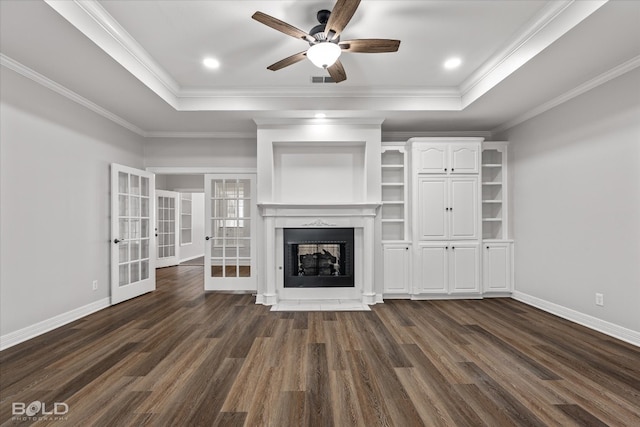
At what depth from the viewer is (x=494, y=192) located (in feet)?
16.1

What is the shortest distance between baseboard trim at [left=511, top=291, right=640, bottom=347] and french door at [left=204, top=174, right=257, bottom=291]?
4.10 m

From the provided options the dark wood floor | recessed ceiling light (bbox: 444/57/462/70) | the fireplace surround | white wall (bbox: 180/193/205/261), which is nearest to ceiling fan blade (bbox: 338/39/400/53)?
recessed ceiling light (bbox: 444/57/462/70)

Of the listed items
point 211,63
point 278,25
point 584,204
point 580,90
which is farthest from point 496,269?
point 211,63

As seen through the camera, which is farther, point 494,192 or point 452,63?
point 494,192

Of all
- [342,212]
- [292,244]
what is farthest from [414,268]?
[292,244]

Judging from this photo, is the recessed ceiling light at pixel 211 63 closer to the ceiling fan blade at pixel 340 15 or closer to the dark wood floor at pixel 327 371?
the ceiling fan blade at pixel 340 15

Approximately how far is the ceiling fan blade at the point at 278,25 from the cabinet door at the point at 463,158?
2924 millimetres

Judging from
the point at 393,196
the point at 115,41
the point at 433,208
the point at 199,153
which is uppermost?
the point at 115,41

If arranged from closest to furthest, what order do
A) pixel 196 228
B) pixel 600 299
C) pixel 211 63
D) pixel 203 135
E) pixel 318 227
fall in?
pixel 600 299 < pixel 211 63 < pixel 318 227 < pixel 203 135 < pixel 196 228

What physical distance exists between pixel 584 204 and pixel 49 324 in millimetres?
6076

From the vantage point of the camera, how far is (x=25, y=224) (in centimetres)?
303

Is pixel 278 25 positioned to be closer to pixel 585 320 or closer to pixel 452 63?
pixel 452 63

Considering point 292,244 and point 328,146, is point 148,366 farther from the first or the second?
point 328,146

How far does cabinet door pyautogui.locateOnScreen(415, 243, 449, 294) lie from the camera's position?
4.48m
